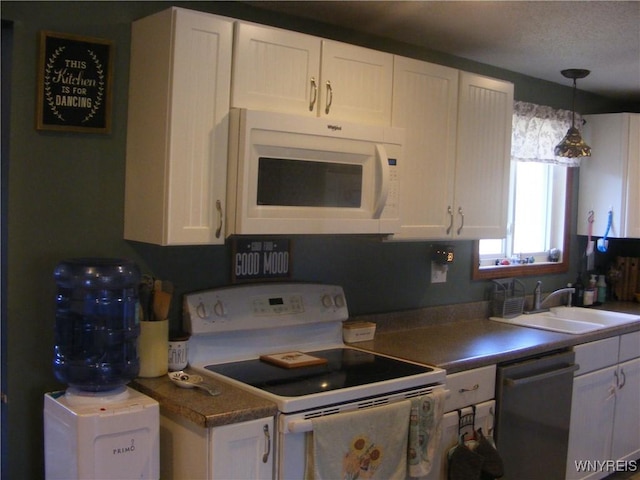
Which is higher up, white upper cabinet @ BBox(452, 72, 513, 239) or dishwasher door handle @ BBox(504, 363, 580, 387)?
white upper cabinet @ BBox(452, 72, 513, 239)

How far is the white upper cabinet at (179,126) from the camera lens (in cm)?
222

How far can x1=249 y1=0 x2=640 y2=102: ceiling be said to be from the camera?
2721 millimetres

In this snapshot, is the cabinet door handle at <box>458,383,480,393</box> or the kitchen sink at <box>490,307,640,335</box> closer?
the cabinet door handle at <box>458,383,480,393</box>

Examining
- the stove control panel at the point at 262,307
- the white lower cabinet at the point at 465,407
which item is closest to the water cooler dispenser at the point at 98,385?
the stove control panel at the point at 262,307

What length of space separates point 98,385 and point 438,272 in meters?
1.99

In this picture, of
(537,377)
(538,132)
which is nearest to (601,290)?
(538,132)

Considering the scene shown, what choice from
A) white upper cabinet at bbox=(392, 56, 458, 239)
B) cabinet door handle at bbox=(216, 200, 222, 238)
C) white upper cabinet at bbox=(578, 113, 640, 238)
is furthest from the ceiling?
cabinet door handle at bbox=(216, 200, 222, 238)

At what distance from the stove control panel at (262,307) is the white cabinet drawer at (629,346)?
1.70 metres

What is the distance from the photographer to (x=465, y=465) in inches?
106

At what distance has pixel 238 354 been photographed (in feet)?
8.82

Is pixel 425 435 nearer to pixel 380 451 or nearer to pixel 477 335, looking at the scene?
pixel 380 451

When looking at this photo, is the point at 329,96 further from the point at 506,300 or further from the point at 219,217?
the point at 506,300

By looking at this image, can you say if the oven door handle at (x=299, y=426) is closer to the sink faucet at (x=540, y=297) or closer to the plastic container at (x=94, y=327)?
the plastic container at (x=94, y=327)

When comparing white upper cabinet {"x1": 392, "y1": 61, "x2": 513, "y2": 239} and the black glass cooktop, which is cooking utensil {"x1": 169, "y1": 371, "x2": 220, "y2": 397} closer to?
the black glass cooktop
